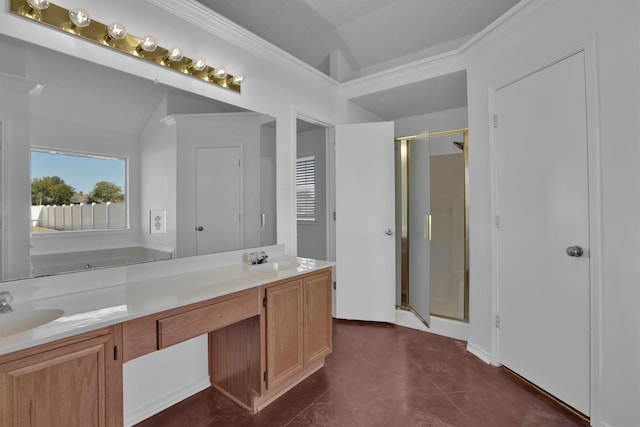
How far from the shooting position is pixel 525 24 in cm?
192

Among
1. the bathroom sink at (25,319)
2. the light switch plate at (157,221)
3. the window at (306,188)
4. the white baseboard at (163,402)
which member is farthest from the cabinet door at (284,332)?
the window at (306,188)

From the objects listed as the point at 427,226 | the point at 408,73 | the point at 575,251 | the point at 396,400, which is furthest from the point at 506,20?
the point at 396,400

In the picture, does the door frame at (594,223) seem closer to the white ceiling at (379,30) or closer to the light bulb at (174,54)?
the white ceiling at (379,30)

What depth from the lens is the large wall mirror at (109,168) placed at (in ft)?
4.16

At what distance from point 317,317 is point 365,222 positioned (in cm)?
127

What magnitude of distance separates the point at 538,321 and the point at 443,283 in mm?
1158

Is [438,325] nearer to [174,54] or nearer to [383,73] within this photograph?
[383,73]

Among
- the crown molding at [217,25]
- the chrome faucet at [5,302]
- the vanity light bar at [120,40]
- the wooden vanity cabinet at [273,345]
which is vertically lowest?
the wooden vanity cabinet at [273,345]

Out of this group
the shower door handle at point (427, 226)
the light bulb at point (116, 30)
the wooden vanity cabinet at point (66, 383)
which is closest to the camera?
the wooden vanity cabinet at point (66, 383)

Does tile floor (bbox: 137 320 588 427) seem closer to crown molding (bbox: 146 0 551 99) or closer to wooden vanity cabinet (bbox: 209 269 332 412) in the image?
wooden vanity cabinet (bbox: 209 269 332 412)

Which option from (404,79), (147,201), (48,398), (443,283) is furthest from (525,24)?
(48,398)

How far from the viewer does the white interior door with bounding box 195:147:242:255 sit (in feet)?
6.28

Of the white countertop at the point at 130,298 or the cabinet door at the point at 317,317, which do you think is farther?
the cabinet door at the point at 317,317

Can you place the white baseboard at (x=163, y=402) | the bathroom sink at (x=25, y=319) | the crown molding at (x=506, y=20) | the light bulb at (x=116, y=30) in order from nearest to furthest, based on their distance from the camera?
the bathroom sink at (x=25, y=319) → the light bulb at (x=116, y=30) → the white baseboard at (x=163, y=402) → the crown molding at (x=506, y=20)
